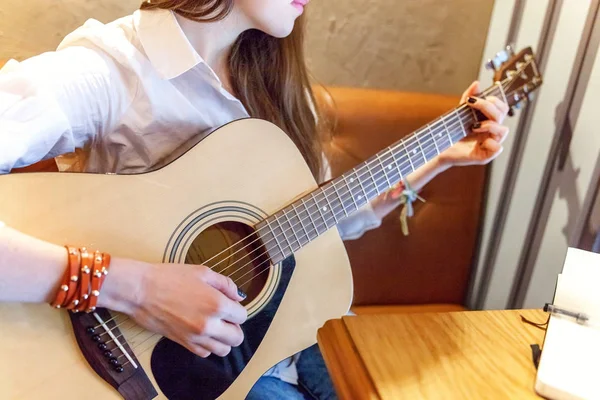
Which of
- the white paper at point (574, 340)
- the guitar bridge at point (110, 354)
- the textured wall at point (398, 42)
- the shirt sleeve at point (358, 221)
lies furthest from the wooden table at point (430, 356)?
the textured wall at point (398, 42)

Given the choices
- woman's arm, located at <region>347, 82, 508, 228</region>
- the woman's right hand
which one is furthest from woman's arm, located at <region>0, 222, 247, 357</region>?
woman's arm, located at <region>347, 82, 508, 228</region>

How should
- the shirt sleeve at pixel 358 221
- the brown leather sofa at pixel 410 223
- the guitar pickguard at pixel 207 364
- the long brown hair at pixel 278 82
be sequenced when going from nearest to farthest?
1. the guitar pickguard at pixel 207 364
2. the long brown hair at pixel 278 82
3. the shirt sleeve at pixel 358 221
4. the brown leather sofa at pixel 410 223

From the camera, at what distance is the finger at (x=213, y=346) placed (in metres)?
0.67

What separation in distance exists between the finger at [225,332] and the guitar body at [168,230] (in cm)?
4

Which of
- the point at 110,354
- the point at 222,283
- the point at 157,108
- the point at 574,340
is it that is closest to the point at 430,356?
the point at 574,340

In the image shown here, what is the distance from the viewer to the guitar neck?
75 centimetres

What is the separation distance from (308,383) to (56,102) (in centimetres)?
59

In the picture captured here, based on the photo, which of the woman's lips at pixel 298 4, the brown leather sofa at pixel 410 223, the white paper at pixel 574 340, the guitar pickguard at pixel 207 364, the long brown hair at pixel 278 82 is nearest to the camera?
the white paper at pixel 574 340

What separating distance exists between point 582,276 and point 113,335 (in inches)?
22.7

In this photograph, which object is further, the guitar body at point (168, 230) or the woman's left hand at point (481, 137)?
the woman's left hand at point (481, 137)

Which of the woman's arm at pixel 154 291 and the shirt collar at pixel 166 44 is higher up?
the shirt collar at pixel 166 44

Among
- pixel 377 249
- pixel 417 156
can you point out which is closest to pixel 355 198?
pixel 417 156

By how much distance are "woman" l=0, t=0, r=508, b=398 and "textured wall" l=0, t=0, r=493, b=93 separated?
0.92ft

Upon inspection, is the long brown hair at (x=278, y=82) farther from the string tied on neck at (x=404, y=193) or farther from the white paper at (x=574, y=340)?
the white paper at (x=574, y=340)
